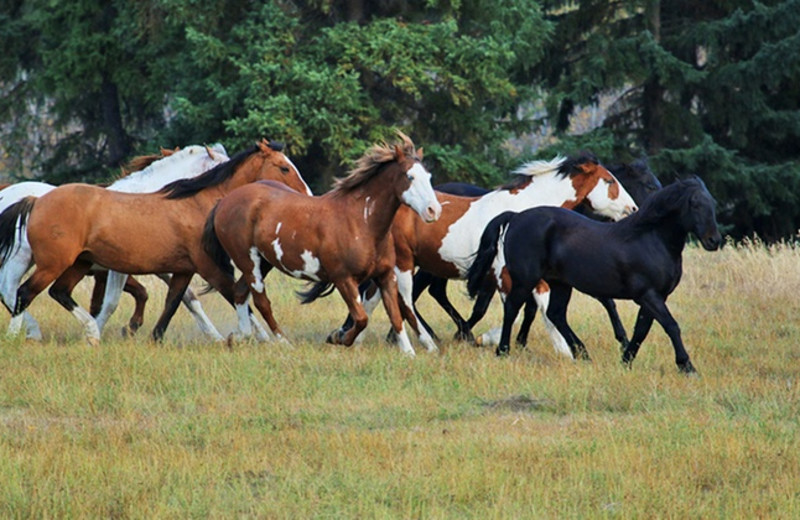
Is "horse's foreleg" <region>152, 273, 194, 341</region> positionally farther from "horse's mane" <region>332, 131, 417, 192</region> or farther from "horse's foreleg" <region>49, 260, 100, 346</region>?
"horse's mane" <region>332, 131, 417, 192</region>

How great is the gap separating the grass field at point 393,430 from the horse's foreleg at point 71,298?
0.27 m

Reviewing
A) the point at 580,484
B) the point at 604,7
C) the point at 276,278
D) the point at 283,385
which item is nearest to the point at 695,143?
the point at 604,7

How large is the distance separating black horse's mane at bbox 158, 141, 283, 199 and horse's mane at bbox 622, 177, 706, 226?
409cm

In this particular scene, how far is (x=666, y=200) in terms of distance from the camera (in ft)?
33.2

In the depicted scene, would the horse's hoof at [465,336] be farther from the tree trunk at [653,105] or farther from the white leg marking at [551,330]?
the tree trunk at [653,105]

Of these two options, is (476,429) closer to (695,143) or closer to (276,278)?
(276,278)

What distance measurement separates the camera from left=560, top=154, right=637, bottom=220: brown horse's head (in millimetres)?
12172

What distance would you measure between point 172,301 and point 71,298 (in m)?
0.95

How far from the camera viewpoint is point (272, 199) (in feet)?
37.5

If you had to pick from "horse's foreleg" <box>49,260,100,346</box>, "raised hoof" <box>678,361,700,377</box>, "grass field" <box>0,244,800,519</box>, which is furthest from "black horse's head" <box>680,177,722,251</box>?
"horse's foreleg" <box>49,260,100,346</box>

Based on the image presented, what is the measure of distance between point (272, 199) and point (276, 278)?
6838mm

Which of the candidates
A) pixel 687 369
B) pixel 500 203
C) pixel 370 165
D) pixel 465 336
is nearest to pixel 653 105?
pixel 500 203

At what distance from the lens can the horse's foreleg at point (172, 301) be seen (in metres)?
11.6

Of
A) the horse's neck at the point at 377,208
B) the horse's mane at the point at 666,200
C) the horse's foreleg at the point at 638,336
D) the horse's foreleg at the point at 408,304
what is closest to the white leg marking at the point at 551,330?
the horse's foreleg at the point at 638,336
